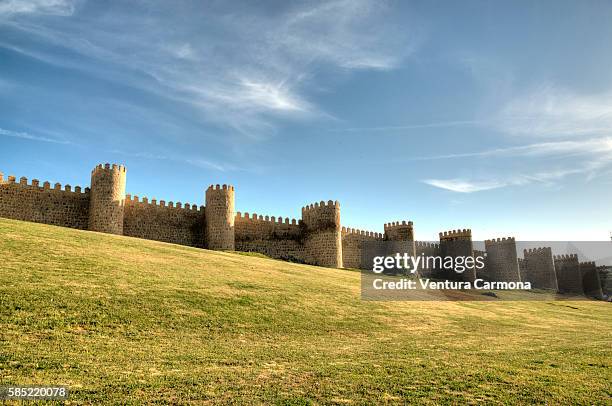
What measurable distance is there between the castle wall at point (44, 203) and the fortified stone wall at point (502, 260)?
52521mm

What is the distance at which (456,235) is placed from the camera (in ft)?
196

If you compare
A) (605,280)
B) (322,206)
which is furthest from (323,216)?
(605,280)

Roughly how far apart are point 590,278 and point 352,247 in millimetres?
40249

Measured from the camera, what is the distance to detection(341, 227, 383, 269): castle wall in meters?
49.6

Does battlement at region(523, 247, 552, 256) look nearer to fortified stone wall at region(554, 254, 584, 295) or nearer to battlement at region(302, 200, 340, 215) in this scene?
fortified stone wall at region(554, 254, 584, 295)

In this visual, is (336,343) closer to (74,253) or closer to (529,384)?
(529,384)

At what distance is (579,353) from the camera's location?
11742mm

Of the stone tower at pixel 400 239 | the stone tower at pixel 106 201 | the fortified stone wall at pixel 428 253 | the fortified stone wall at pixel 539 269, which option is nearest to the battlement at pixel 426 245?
the fortified stone wall at pixel 428 253

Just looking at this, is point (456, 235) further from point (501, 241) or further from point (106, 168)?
point (106, 168)

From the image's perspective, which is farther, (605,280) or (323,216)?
(605,280)

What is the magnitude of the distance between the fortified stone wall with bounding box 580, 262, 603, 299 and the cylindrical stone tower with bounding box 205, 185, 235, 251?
5441cm

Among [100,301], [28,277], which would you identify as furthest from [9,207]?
[100,301]

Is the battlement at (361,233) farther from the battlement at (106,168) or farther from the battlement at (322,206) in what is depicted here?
the battlement at (106,168)

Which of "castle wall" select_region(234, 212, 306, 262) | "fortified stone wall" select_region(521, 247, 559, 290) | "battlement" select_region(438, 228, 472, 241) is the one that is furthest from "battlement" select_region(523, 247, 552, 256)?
"castle wall" select_region(234, 212, 306, 262)
